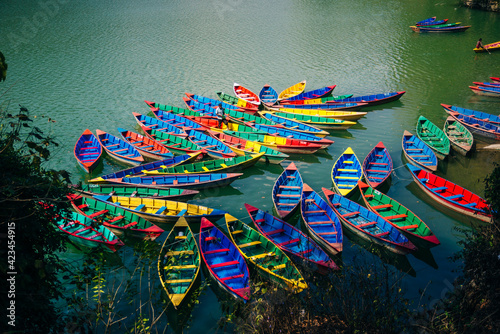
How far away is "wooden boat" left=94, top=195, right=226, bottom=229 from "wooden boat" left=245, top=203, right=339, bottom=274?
72.0 inches

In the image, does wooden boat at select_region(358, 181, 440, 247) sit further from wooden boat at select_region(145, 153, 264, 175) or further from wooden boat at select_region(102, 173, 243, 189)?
wooden boat at select_region(102, 173, 243, 189)

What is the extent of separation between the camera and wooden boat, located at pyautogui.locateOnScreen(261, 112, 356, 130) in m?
25.8

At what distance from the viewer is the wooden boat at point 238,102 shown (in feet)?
93.5

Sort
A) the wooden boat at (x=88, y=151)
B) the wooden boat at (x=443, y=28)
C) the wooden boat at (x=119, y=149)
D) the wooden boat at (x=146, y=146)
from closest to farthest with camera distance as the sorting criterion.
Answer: the wooden boat at (x=88, y=151) < the wooden boat at (x=119, y=149) < the wooden boat at (x=146, y=146) < the wooden boat at (x=443, y=28)

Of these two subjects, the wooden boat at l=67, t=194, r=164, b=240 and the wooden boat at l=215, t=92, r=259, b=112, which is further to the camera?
the wooden boat at l=215, t=92, r=259, b=112

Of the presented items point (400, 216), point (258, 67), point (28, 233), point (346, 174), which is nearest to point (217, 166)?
point (346, 174)

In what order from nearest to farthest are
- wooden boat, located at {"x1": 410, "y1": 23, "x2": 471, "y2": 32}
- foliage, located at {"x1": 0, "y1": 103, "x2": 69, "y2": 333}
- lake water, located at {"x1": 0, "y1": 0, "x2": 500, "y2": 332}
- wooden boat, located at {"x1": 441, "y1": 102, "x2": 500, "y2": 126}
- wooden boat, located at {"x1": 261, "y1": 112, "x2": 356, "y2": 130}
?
foliage, located at {"x1": 0, "y1": 103, "x2": 69, "y2": 333}, lake water, located at {"x1": 0, "y1": 0, "x2": 500, "y2": 332}, wooden boat, located at {"x1": 441, "y1": 102, "x2": 500, "y2": 126}, wooden boat, located at {"x1": 261, "y1": 112, "x2": 356, "y2": 130}, wooden boat, located at {"x1": 410, "y1": 23, "x2": 471, "y2": 32}

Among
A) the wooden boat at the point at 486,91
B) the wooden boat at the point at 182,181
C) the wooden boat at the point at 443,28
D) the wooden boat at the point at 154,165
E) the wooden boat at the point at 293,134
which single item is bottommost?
the wooden boat at the point at 182,181

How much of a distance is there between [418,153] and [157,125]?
16.9m

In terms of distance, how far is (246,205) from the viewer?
1681 centimetres

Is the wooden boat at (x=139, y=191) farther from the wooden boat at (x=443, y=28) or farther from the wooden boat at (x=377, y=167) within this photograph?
the wooden boat at (x=443, y=28)

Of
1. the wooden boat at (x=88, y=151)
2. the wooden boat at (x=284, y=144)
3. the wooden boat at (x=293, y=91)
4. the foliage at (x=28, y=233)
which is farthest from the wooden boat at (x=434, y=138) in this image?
the foliage at (x=28, y=233)

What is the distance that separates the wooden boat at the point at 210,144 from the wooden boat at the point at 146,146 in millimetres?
2036

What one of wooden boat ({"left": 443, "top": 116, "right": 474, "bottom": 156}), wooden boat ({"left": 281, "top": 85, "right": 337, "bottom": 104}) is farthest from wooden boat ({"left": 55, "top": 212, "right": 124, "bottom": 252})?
wooden boat ({"left": 443, "top": 116, "right": 474, "bottom": 156})
